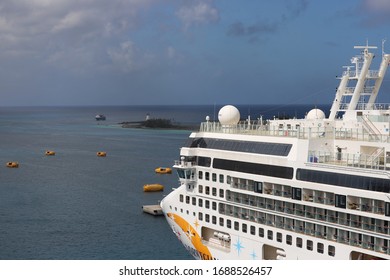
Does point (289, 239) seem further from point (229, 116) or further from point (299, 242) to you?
point (229, 116)

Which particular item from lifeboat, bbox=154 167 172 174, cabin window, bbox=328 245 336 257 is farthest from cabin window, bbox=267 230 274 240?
lifeboat, bbox=154 167 172 174

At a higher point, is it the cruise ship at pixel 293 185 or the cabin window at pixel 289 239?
the cruise ship at pixel 293 185

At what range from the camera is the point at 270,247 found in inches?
1044

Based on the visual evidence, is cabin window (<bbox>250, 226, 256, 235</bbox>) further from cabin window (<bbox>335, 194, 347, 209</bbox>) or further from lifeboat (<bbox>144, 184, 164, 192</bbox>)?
lifeboat (<bbox>144, 184, 164, 192</bbox>)

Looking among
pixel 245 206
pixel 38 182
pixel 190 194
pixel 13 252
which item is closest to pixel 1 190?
pixel 38 182

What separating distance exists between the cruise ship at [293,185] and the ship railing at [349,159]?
0.05m

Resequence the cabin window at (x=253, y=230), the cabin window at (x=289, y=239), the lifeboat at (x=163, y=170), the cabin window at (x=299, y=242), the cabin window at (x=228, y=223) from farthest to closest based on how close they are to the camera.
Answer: the lifeboat at (x=163, y=170), the cabin window at (x=228, y=223), the cabin window at (x=253, y=230), the cabin window at (x=289, y=239), the cabin window at (x=299, y=242)

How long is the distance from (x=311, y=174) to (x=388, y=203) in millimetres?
3979

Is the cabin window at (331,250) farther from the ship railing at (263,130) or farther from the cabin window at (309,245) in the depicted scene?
the ship railing at (263,130)

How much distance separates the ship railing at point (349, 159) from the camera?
22.5 metres

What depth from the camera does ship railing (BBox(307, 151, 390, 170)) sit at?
22453 millimetres

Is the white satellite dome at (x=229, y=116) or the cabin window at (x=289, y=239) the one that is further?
the white satellite dome at (x=229, y=116)

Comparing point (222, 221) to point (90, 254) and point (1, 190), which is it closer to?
point (90, 254)

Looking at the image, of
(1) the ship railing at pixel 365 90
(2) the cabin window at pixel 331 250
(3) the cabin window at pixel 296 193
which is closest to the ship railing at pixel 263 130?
(3) the cabin window at pixel 296 193
